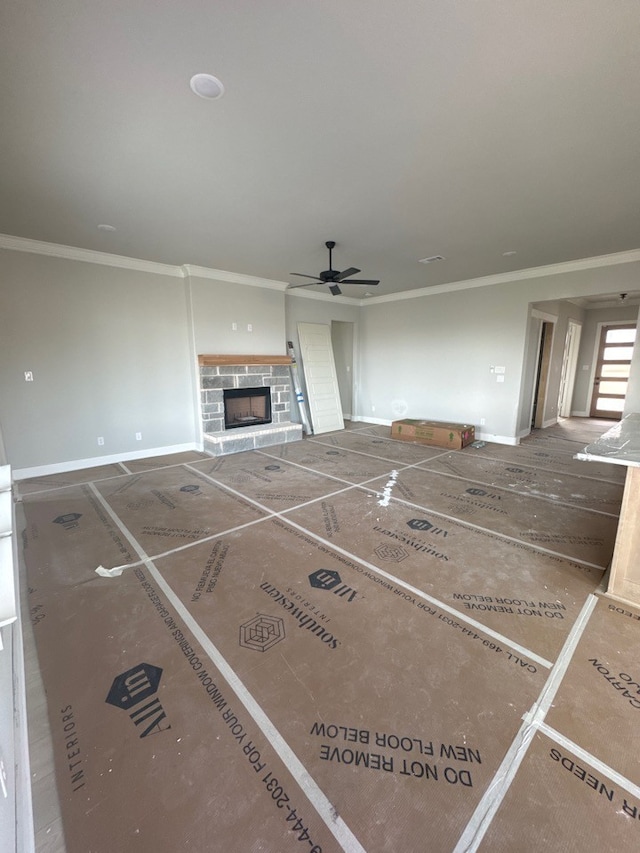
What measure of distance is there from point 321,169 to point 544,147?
1451mm

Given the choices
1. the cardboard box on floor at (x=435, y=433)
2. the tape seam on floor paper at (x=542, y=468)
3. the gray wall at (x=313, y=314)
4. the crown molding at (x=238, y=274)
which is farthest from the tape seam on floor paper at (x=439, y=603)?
the gray wall at (x=313, y=314)

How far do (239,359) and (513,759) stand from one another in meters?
5.18

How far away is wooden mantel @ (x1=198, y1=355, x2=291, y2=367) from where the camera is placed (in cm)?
518

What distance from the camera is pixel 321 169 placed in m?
2.50

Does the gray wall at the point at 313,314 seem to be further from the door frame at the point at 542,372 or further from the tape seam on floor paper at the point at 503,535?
the tape seam on floor paper at the point at 503,535

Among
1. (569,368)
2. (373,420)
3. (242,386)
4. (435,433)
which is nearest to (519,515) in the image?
(435,433)

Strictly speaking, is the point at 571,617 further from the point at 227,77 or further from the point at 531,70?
the point at 227,77

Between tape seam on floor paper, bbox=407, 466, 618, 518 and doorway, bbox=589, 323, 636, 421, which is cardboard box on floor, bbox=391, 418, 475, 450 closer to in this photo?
tape seam on floor paper, bbox=407, 466, 618, 518

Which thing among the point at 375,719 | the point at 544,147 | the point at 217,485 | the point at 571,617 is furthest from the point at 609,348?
the point at 375,719

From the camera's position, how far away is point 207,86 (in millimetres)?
1734

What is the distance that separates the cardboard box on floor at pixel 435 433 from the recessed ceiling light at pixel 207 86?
195 inches

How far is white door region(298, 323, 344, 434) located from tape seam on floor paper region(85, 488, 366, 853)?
487 centimetres

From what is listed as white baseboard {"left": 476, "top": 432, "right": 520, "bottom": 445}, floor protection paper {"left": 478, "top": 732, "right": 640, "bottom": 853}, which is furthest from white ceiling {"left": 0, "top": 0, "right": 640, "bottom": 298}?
white baseboard {"left": 476, "top": 432, "right": 520, "bottom": 445}

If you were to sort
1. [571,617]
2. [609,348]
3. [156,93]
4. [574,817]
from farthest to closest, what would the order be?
[609,348] < [571,617] < [156,93] < [574,817]
